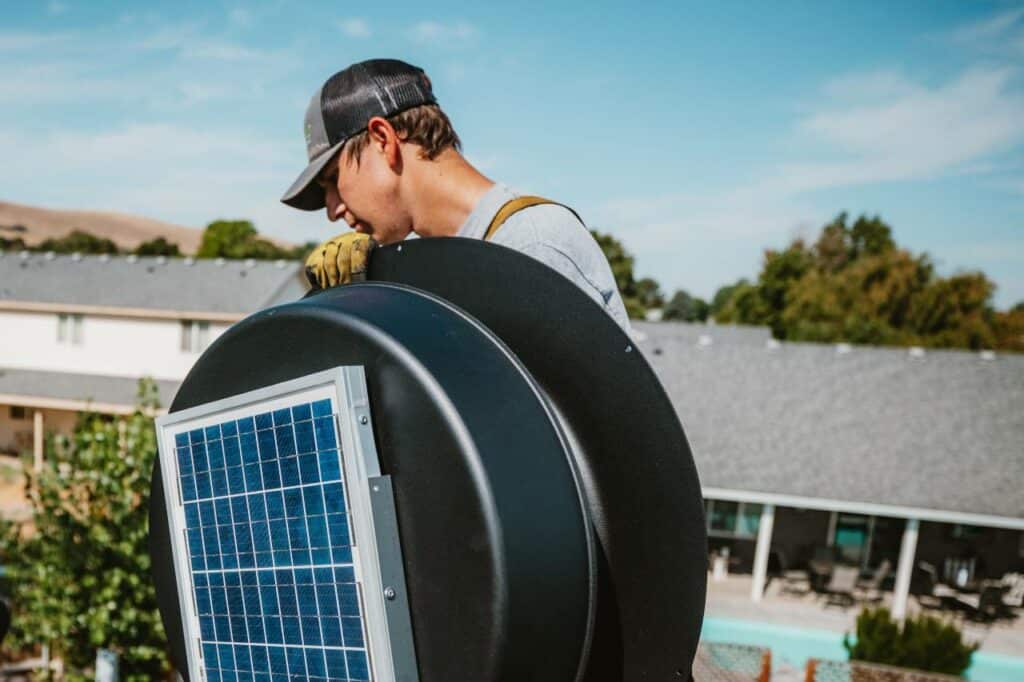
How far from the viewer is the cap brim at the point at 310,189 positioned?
1.89 meters

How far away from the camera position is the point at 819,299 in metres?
52.3

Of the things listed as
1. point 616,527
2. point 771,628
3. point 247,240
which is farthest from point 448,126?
point 247,240

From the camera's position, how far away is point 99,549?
25.7 ft

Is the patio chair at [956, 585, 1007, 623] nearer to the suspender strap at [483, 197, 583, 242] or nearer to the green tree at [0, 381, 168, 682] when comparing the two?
the green tree at [0, 381, 168, 682]

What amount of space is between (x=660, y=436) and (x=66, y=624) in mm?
8358

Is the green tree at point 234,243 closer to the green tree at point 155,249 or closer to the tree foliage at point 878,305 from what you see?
the green tree at point 155,249

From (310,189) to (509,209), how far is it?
558 millimetres

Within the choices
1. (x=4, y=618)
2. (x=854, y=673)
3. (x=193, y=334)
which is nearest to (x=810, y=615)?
(x=854, y=673)

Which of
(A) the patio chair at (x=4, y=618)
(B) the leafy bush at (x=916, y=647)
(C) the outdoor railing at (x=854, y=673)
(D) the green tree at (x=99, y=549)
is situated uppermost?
(A) the patio chair at (x=4, y=618)

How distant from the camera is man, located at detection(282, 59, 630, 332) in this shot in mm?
1785

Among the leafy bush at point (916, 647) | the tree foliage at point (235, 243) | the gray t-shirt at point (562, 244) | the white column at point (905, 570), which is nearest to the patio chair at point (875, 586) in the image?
the white column at point (905, 570)

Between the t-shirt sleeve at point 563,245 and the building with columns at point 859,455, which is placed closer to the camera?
the t-shirt sleeve at point 563,245

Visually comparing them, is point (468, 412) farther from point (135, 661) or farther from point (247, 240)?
point (247, 240)

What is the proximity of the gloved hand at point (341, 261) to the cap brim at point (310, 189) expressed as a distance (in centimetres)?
12
